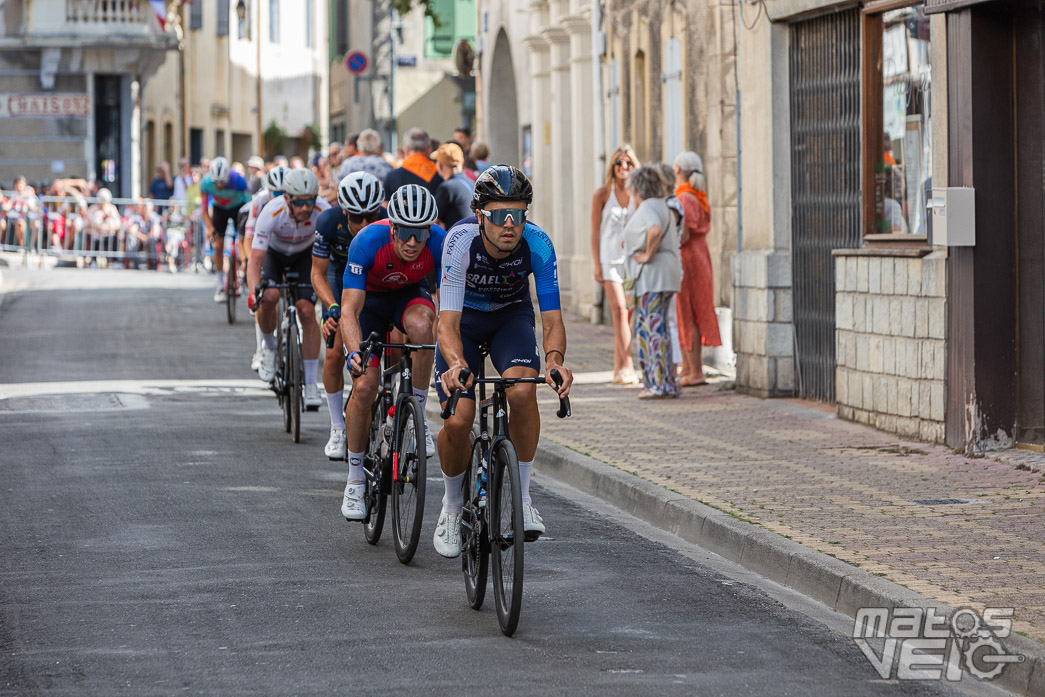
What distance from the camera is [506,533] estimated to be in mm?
7059

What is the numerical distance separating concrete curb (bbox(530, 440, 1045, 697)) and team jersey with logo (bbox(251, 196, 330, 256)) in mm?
2941

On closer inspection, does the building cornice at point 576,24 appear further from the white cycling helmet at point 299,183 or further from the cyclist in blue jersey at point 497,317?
the cyclist in blue jersey at point 497,317

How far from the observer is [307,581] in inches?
313

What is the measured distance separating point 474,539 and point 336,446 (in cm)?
322

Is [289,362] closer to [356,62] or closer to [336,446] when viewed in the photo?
[336,446]

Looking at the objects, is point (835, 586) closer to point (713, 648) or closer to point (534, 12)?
point (713, 648)

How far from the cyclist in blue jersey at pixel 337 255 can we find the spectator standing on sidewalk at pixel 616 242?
199 inches

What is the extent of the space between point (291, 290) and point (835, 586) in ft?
21.1

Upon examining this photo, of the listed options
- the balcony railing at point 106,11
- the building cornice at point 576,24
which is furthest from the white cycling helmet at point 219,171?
the balcony railing at point 106,11

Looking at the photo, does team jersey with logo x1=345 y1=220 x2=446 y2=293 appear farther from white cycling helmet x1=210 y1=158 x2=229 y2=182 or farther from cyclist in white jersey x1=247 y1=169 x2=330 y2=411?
white cycling helmet x1=210 y1=158 x2=229 y2=182

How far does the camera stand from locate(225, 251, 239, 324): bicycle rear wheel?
2170cm

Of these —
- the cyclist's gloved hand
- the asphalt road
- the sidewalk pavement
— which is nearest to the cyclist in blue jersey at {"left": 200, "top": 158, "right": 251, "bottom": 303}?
the sidewalk pavement

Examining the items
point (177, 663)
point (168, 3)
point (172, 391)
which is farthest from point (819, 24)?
point (168, 3)

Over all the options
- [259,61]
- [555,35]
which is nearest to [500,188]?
[555,35]
